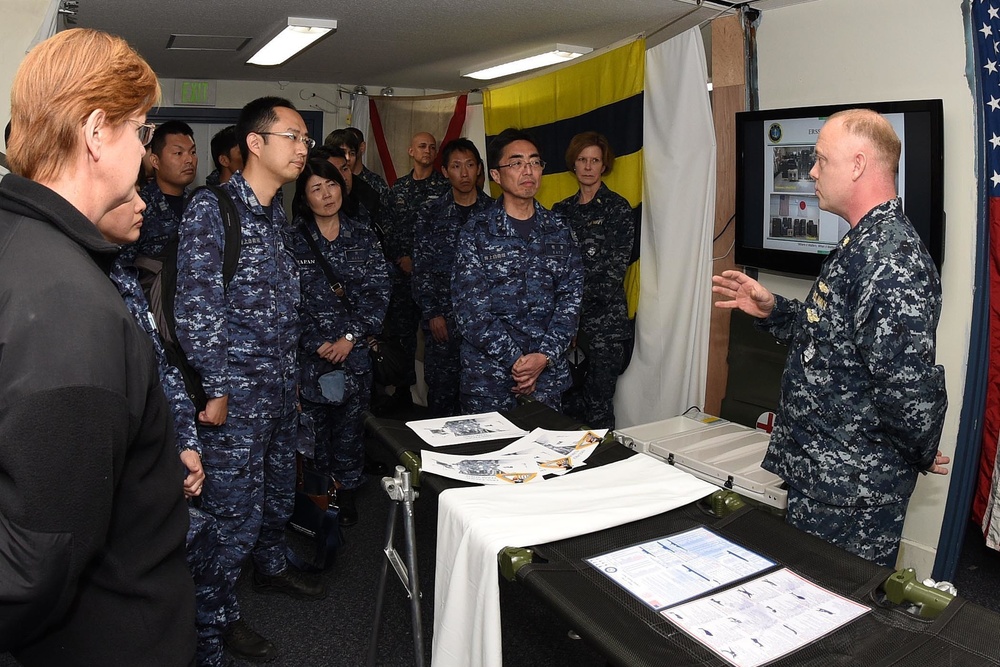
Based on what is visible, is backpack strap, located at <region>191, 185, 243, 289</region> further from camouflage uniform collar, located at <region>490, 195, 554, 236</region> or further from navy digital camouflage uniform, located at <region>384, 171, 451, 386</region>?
navy digital camouflage uniform, located at <region>384, 171, 451, 386</region>

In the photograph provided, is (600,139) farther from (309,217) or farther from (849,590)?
(849,590)

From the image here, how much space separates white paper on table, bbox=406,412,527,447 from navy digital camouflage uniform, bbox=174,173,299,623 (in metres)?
0.54

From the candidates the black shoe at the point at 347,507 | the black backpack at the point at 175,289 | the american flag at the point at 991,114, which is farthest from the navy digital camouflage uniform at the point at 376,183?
the american flag at the point at 991,114

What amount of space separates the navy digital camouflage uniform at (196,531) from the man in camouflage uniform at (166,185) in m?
1.73

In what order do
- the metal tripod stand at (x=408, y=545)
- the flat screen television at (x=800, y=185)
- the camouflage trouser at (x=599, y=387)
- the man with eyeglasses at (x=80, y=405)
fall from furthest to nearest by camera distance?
the camouflage trouser at (x=599, y=387) → the flat screen television at (x=800, y=185) → the metal tripod stand at (x=408, y=545) → the man with eyeglasses at (x=80, y=405)

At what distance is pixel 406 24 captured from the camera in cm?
352

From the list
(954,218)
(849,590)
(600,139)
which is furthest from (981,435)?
(600,139)

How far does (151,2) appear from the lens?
3.11 meters

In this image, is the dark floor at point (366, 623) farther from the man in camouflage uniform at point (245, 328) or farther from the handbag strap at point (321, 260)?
the handbag strap at point (321, 260)

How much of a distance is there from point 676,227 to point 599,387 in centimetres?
96

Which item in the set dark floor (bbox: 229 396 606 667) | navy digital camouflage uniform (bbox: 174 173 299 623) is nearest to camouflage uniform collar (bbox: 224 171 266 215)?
navy digital camouflage uniform (bbox: 174 173 299 623)

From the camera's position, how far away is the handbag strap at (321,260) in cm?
335

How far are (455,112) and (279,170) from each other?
10.5 feet

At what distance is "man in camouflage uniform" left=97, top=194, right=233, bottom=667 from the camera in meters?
1.64
